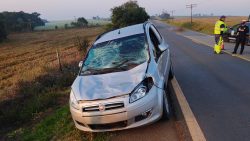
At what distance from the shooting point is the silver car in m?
5.16

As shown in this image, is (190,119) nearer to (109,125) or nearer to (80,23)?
(109,125)

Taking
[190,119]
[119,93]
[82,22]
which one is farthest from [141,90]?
[82,22]

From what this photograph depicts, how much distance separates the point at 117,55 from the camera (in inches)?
266

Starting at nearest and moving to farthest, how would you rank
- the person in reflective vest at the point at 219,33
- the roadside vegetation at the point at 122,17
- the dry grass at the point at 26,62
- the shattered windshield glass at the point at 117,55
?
the shattered windshield glass at the point at 117,55 → the dry grass at the point at 26,62 → the person in reflective vest at the point at 219,33 → the roadside vegetation at the point at 122,17

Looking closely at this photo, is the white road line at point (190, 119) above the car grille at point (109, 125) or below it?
below

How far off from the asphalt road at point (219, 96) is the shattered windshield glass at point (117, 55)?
147 cm

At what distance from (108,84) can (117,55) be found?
4.34 feet

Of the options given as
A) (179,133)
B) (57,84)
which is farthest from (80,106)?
(57,84)

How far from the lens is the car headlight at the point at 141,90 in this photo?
5.22m

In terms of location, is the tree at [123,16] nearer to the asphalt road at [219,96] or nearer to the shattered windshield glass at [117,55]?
the asphalt road at [219,96]

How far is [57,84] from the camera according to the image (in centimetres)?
1136

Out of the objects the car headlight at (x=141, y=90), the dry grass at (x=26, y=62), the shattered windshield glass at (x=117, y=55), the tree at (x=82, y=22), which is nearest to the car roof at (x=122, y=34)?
the shattered windshield glass at (x=117, y=55)

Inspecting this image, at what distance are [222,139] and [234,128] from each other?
512mm

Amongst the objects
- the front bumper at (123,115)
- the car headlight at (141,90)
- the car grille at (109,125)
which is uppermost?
the car headlight at (141,90)
